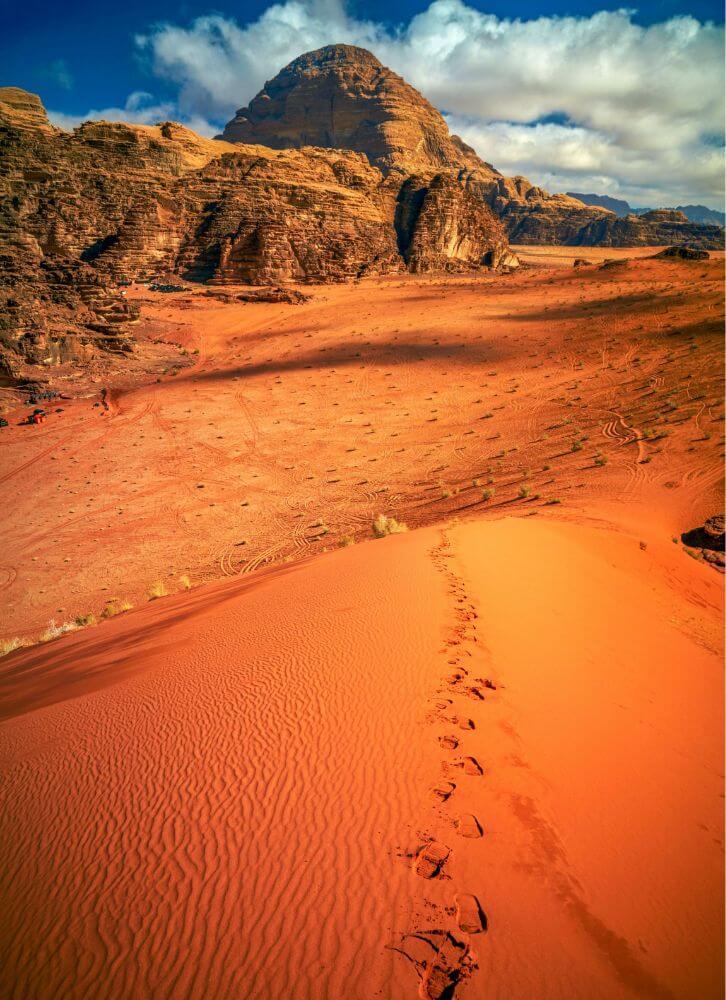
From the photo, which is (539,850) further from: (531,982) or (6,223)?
(6,223)

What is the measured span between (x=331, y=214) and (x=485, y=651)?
49366 mm

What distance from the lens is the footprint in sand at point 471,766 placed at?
2.92m

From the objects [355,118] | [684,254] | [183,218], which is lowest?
[684,254]

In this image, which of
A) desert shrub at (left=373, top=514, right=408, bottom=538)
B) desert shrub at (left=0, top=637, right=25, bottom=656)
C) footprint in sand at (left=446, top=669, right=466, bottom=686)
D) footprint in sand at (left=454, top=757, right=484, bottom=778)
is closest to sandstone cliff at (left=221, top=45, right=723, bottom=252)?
desert shrub at (left=373, top=514, right=408, bottom=538)

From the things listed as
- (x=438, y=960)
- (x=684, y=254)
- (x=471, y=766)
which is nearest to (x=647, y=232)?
(x=684, y=254)

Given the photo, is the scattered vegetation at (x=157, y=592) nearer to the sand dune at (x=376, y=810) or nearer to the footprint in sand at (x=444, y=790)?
the sand dune at (x=376, y=810)

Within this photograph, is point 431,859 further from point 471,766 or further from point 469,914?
point 471,766

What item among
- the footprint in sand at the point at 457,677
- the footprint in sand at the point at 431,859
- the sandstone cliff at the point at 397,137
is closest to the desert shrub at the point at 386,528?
the footprint in sand at the point at 457,677

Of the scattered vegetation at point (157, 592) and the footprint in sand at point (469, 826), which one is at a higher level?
the footprint in sand at point (469, 826)

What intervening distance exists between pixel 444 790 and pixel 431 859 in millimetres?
446

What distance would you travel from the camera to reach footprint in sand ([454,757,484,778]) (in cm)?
292

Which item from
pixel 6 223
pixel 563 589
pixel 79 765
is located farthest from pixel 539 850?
pixel 6 223

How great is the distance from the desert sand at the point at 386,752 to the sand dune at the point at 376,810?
0.05 feet

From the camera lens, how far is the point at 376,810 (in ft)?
8.75
